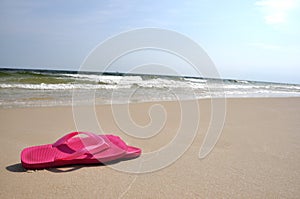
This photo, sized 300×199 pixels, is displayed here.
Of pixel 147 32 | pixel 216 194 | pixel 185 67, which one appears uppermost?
pixel 147 32

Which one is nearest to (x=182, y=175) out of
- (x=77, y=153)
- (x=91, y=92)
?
(x=77, y=153)

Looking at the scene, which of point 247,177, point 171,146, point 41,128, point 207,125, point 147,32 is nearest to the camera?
point 247,177

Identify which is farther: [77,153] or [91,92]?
[91,92]

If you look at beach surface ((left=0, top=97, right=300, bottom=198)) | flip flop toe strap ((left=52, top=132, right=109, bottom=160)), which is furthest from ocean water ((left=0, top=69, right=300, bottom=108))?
beach surface ((left=0, top=97, right=300, bottom=198))

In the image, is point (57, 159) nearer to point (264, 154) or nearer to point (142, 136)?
point (142, 136)

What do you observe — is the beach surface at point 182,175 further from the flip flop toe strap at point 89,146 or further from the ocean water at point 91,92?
the ocean water at point 91,92

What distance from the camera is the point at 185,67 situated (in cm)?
233

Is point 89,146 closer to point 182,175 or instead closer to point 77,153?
point 77,153

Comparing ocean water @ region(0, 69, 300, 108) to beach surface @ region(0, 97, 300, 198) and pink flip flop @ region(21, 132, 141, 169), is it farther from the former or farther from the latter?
beach surface @ region(0, 97, 300, 198)

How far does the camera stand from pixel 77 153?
6.08 ft

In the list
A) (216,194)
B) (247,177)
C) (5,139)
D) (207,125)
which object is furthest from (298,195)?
Answer: (5,139)

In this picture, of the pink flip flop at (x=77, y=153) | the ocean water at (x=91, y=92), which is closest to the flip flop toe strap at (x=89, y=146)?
the pink flip flop at (x=77, y=153)

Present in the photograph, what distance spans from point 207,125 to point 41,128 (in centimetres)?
218

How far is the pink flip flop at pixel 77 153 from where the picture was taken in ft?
5.90
